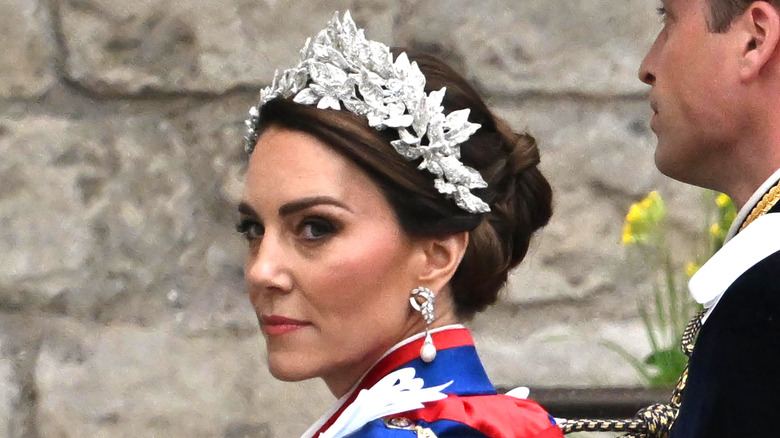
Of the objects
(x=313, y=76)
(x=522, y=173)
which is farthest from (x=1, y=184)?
(x=522, y=173)

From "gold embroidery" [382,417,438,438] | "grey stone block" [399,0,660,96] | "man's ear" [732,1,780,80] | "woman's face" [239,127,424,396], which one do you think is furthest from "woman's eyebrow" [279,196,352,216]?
"grey stone block" [399,0,660,96]

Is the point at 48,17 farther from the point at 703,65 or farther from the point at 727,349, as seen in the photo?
the point at 727,349

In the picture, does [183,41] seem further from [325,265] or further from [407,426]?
[407,426]

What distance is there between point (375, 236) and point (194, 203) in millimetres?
816

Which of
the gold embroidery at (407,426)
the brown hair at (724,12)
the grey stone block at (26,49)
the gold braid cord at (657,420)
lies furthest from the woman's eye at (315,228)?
the grey stone block at (26,49)

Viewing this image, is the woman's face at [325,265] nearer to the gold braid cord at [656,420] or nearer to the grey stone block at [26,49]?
the gold braid cord at [656,420]

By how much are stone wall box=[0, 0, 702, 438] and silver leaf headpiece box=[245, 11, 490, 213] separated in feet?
2.23

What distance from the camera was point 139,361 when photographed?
213 centimetres

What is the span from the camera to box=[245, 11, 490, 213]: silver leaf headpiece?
1426mm

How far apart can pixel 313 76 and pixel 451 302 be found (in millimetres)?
320

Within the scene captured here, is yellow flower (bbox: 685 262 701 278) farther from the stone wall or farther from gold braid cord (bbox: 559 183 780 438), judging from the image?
gold braid cord (bbox: 559 183 780 438)

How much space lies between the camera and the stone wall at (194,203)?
6.94ft

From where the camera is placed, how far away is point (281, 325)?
1419mm

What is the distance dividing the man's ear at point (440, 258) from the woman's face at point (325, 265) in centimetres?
2
